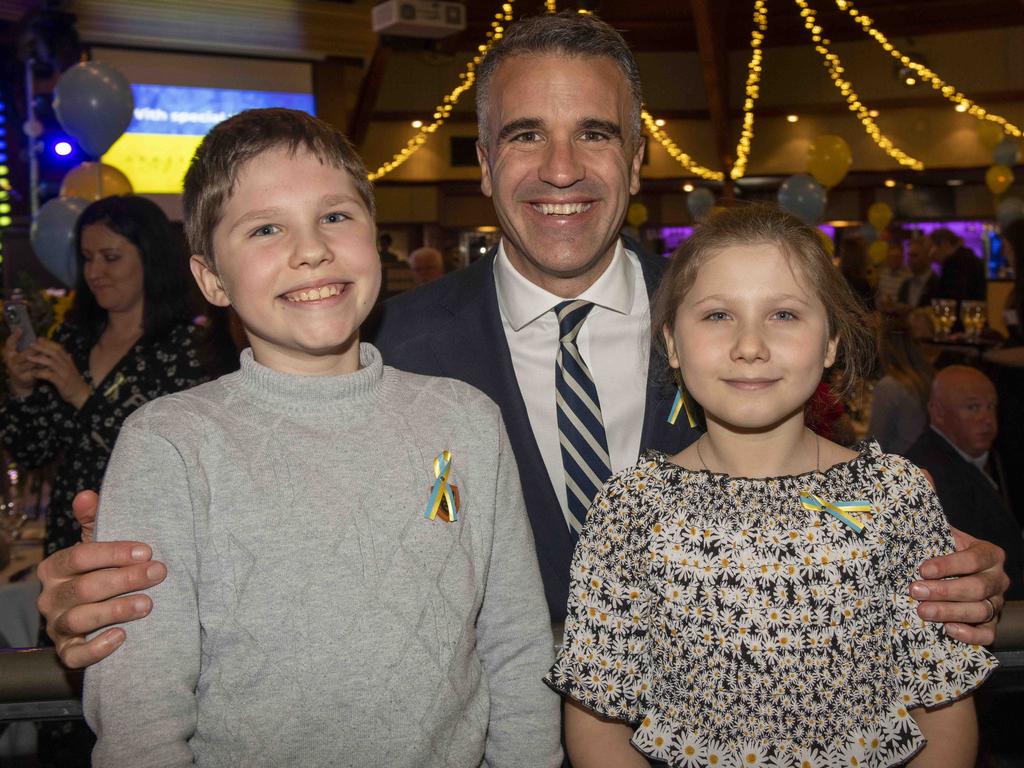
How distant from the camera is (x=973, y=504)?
11.7 feet

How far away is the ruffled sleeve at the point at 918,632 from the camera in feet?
4.69

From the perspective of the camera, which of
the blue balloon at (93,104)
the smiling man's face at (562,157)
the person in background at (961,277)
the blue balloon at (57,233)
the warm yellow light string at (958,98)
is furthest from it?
the warm yellow light string at (958,98)

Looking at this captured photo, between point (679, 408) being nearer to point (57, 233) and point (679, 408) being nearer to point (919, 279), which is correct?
point (57, 233)

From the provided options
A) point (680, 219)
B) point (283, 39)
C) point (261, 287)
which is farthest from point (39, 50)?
point (680, 219)

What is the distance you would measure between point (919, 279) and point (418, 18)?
5.48 meters

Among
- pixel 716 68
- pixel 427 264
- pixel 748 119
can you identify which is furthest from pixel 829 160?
pixel 748 119

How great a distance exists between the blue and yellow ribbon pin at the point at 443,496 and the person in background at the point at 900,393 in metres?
3.47

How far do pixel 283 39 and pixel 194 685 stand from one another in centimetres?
1103

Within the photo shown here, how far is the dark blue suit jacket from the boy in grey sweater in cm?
38

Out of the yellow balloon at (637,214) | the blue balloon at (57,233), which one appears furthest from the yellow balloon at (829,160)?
the blue balloon at (57,233)

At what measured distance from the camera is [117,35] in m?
10.3

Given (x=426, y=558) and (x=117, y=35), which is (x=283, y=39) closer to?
(x=117, y=35)

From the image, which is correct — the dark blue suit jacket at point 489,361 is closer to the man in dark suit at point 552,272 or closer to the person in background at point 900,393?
the man in dark suit at point 552,272

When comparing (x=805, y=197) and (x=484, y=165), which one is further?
(x=805, y=197)
